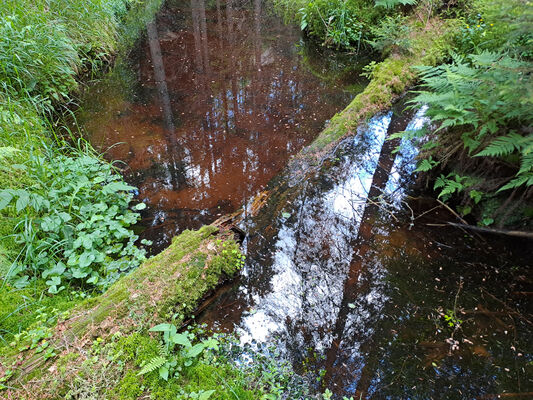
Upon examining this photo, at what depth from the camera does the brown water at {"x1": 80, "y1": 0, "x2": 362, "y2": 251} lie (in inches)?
180

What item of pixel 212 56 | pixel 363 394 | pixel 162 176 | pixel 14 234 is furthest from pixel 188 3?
pixel 363 394

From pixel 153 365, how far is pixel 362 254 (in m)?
2.30

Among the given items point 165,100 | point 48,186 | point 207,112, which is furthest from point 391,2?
point 48,186

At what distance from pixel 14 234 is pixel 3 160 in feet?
3.79

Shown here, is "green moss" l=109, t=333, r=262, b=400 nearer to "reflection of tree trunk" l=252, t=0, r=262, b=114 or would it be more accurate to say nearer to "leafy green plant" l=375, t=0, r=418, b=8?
"reflection of tree trunk" l=252, t=0, r=262, b=114

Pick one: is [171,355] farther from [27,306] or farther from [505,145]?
[505,145]

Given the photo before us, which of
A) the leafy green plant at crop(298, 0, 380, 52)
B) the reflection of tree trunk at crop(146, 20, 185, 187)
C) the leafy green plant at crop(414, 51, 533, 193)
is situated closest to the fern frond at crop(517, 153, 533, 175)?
the leafy green plant at crop(414, 51, 533, 193)

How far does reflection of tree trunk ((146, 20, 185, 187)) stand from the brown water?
Result: 0.05 feet

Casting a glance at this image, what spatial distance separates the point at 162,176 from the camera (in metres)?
4.79

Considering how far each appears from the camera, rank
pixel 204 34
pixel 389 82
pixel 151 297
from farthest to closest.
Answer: pixel 204 34 < pixel 389 82 < pixel 151 297

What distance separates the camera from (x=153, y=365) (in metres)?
2.21

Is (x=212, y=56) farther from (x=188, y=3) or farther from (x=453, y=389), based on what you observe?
(x=453, y=389)

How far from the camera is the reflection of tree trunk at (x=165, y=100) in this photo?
192 inches

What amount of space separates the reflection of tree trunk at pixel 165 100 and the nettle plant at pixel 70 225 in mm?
829
